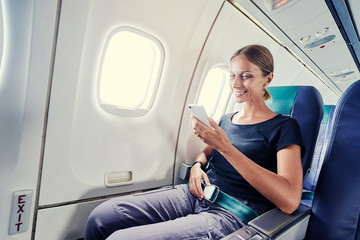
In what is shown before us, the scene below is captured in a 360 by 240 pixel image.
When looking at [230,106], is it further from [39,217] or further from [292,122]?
[39,217]

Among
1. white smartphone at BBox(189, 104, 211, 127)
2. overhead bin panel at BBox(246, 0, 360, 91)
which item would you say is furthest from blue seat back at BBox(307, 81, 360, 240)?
overhead bin panel at BBox(246, 0, 360, 91)

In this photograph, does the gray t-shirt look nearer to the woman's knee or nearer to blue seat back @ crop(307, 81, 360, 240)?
blue seat back @ crop(307, 81, 360, 240)

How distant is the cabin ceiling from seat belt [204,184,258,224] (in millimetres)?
1699

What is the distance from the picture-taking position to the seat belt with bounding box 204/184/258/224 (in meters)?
1.05

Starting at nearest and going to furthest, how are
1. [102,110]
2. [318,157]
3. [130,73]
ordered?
[102,110] < [130,73] < [318,157]

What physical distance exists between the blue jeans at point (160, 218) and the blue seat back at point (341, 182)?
507mm

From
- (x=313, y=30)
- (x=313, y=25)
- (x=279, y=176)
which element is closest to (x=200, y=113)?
(x=279, y=176)

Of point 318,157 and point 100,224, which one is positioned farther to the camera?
point 318,157

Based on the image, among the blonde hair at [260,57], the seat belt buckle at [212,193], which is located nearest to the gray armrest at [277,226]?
the seat belt buckle at [212,193]

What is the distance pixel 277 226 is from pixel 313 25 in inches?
86.0

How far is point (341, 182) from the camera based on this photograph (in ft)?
3.42

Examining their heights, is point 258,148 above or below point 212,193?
above

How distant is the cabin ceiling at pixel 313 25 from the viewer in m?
1.69

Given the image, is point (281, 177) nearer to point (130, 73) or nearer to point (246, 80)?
point (246, 80)
